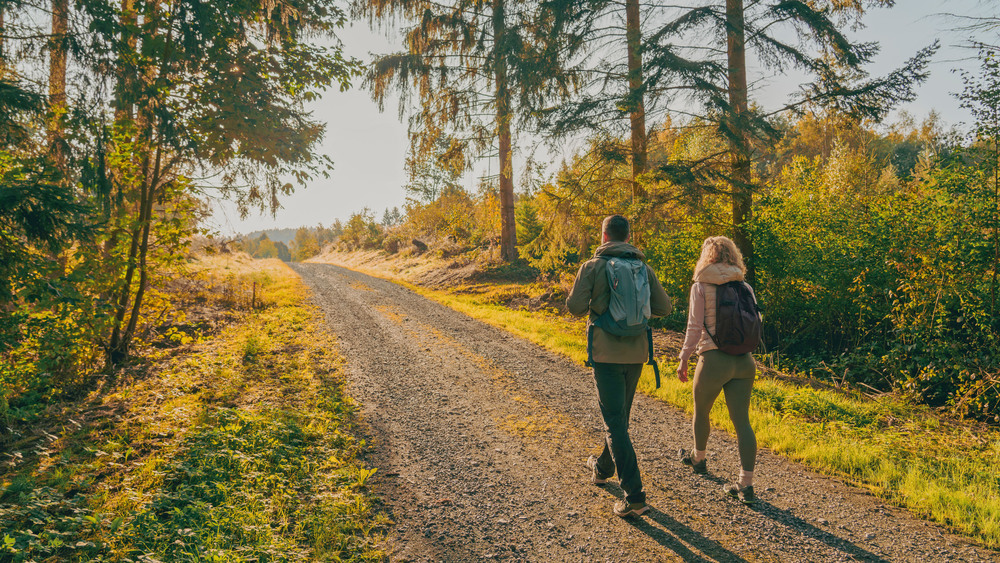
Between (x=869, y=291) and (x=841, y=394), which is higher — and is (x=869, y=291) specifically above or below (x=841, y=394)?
above

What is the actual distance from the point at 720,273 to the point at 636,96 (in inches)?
206

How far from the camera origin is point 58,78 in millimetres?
5141

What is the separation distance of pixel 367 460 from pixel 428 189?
87.5ft

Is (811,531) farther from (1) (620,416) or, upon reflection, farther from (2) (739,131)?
(2) (739,131)

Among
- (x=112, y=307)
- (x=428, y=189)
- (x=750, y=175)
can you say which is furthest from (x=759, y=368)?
(x=428, y=189)

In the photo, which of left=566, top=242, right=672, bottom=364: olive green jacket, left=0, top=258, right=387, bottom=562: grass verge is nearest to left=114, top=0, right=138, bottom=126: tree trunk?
left=0, top=258, right=387, bottom=562: grass verge

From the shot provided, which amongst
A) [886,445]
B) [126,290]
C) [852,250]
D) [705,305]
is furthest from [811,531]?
[126,290]

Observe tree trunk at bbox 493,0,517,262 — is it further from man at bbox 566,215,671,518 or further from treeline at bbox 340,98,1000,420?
man at bbox 566,215,671,518

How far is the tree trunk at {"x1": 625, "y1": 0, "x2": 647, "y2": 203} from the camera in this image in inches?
309

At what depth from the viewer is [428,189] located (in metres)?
29.6

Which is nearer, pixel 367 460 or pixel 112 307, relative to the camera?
pixel 367 460

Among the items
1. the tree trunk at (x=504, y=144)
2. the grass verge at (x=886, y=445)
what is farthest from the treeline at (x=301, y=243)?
the grass verge at (x=886, y=445)

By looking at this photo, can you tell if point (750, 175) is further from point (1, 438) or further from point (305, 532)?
point (1, 438)

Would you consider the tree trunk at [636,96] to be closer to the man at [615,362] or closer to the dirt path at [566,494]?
the dirt path at [566,494]
